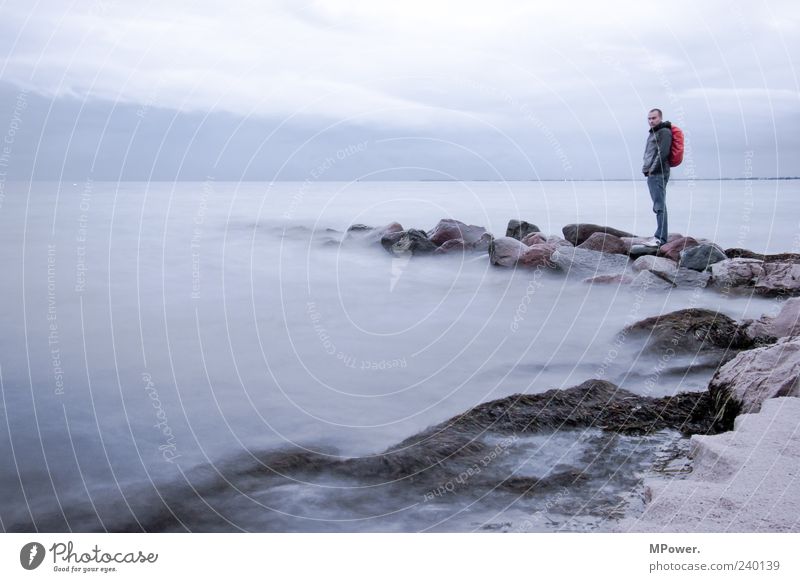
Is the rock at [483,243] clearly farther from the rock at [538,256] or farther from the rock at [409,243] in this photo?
the rock at [538,256]

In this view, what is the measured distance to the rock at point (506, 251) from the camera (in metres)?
7.47

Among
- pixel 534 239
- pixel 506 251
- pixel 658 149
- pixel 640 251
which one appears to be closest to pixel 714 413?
pixel 658 149

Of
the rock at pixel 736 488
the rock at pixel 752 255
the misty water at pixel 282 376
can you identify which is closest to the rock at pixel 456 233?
the misty water at pixel 282 376

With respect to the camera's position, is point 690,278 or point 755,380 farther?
point 690,278

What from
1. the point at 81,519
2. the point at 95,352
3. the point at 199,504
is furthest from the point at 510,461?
the point at 95,352

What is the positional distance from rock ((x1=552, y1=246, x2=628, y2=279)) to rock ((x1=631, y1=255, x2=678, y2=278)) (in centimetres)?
16

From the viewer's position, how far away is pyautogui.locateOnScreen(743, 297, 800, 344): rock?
4180 millimetres

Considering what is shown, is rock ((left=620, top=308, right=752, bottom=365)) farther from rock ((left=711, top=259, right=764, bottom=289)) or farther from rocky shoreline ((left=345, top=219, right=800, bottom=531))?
rock ((left=711, top=259, right=764, bottom=289))

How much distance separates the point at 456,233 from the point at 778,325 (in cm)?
479

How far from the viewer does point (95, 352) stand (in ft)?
14.8

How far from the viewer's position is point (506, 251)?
7516mm

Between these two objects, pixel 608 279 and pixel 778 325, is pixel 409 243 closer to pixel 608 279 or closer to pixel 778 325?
pixel 608 279

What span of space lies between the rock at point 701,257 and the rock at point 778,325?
2.61 metres

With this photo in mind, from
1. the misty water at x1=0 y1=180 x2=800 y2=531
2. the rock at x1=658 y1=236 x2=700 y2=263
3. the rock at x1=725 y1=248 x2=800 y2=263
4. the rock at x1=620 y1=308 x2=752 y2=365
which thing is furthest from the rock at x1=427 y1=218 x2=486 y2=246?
the rock at x1=620 y1=308 x2=752 y2=365
